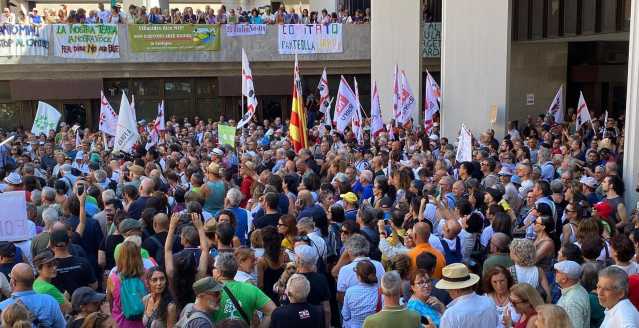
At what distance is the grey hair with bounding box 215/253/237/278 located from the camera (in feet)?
17.7

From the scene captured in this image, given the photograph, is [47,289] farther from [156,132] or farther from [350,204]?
[156,132]

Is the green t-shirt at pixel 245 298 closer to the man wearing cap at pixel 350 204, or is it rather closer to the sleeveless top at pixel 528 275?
the sleeveless top at pixel 528 275

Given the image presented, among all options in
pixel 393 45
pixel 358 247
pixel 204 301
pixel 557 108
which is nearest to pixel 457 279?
pixel 358 247

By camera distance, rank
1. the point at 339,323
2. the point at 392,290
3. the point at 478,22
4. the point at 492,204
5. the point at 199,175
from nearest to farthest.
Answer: the point at 392,290 < the point at 339,323 < the point at 492,204 < the point at 199,175 < the point at 478,22

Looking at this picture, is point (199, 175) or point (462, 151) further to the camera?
point (462, 151)

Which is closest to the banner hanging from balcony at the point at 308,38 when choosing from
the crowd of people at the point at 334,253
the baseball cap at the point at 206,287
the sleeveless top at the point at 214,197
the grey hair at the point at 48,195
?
the crowd of people at the point at 334,253

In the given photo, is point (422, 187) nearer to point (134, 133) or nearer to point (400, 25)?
point (134, 133)

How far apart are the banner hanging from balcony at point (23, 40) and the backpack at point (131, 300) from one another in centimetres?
1932

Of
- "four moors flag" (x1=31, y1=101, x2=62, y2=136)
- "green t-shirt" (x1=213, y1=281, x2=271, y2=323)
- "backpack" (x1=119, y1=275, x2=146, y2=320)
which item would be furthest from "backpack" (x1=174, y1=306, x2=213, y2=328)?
"four moors flag" (x1=31, y1=101, x2=62, y2=136)

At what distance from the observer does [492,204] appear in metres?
8.20

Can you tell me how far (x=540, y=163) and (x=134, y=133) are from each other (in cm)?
758

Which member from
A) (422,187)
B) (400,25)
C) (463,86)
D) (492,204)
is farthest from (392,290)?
(400,25)

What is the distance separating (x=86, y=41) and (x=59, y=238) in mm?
18480

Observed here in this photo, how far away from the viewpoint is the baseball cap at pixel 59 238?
20.6 ft
